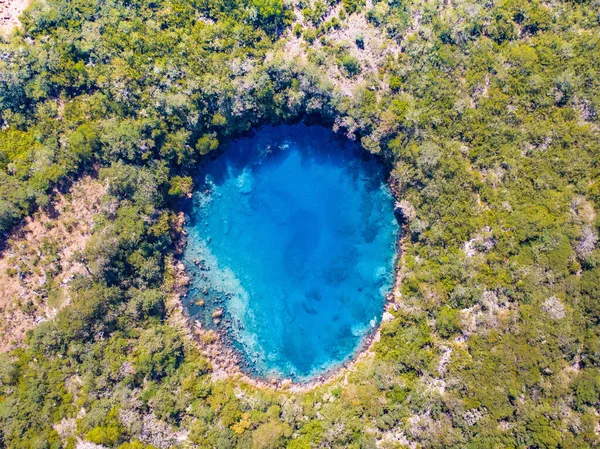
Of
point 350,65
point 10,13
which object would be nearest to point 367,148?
point 350,65

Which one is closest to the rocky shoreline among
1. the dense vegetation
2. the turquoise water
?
the turquoise water

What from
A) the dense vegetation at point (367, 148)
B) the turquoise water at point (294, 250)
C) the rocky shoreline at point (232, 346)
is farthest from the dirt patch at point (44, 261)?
the turquoise water at point (294, 250)

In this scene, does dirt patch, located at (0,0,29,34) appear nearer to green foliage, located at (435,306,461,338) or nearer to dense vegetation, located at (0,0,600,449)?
dense vegetation, located at (0,0,600,449)

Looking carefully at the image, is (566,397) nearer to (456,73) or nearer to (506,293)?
(506,293)

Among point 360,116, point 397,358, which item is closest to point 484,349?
point 397,358

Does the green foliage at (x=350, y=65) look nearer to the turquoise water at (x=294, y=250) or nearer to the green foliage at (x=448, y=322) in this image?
the turquoise water at (x=294, y=250)

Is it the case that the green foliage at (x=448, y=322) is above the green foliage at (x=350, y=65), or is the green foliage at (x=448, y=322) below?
below
